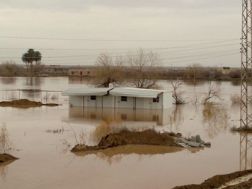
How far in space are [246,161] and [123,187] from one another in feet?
21.5

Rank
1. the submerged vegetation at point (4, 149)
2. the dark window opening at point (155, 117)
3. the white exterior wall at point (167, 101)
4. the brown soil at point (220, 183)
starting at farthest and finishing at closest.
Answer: the white exterior wall at point (167, 101) < the dark window opening at point (155, 117) < the submerged vegetation at point (4, 149) < the brown soil at point (220, 183)

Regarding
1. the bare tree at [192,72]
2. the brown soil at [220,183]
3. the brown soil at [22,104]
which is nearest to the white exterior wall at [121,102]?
the brown soil at [22,104]

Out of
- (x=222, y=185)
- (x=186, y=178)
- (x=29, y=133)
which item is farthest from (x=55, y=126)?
(x=222, y=185)

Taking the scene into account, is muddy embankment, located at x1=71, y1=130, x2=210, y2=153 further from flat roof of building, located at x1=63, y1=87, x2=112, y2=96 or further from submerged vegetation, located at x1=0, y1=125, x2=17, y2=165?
flat roof of building, located at x1=63, y1=87, x2=112, y2=96

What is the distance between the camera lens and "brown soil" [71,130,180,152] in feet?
69.1

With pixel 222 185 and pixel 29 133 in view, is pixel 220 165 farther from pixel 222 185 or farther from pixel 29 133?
pixel 29 133

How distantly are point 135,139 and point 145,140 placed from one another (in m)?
0.50

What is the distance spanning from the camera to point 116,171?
1655cm

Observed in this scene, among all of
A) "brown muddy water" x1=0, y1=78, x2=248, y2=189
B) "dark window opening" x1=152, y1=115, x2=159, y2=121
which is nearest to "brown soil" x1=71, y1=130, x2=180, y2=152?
"brown muddy water" x1=0, y1=78, x2=248, y2=189

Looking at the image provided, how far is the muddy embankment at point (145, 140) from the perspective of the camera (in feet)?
69.1

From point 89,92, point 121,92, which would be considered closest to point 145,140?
point 121,92

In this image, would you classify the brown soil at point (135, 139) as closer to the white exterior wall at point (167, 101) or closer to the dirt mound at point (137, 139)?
the dirt mound at point (137, 139)

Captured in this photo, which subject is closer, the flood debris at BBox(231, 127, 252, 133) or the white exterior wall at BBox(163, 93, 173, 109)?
the flood debris at BBox(231, 127, 252, 133)

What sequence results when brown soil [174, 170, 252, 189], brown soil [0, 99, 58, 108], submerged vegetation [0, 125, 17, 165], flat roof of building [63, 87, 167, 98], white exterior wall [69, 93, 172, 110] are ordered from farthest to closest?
brown soil [0, 99, 58, 108]
white exterior wall [69, 93, 172, 110]
flat roof of building [63, 87, 167, 98]
submerged vegetation [0, 125, 17, 165]
brown soil [174, 170, 252, 189]
